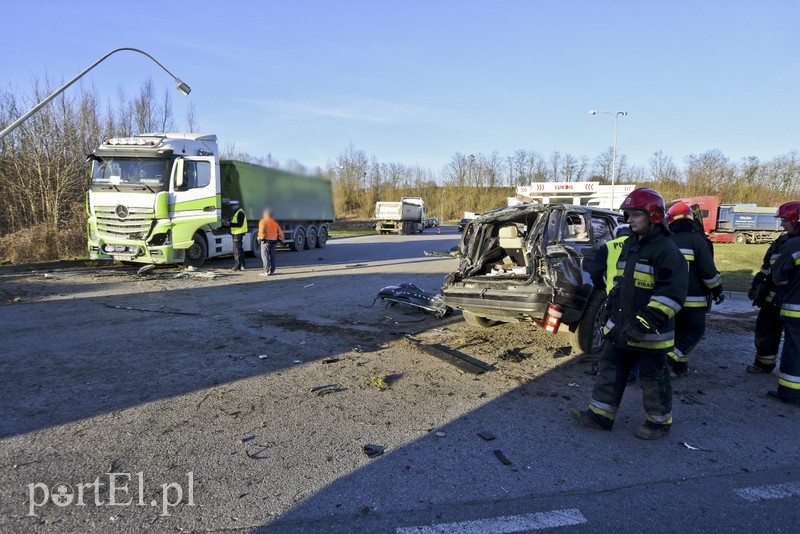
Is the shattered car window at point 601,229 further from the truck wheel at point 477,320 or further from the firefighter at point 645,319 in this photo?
the firefighter at point 645,319

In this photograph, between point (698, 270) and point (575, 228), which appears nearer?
point (698, 270)

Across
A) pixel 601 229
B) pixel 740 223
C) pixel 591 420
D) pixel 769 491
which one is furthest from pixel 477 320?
pixel 740 223

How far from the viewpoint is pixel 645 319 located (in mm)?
3410

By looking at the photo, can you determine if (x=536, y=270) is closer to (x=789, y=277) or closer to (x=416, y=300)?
(x=789, y=277)

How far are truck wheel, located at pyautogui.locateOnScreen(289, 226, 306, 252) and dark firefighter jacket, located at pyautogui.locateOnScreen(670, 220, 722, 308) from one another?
16.2m

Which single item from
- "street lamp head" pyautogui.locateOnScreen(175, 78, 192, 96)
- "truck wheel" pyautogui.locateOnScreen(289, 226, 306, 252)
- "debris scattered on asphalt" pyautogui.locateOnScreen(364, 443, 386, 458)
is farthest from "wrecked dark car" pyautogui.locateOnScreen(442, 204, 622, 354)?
"truck wheel" pyautogui.locateOnScreen(289, 226, 306, 252)

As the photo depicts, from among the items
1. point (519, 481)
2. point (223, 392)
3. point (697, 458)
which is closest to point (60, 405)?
point (223, 392)

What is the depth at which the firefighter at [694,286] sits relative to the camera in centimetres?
461

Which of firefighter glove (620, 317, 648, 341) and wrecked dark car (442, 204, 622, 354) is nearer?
firefighter glove (620, 317, 648, 341)

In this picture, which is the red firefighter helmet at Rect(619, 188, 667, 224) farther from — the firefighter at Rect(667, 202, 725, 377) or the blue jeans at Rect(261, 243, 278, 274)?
the blue jeans at Rect(261, 243, 278, 274)

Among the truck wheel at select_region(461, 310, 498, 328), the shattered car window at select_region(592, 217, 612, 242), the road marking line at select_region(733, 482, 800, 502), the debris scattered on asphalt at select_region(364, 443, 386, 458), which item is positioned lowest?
the road marking line at select_region(733, 482, 800, 502)

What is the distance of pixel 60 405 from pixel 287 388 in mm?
1893

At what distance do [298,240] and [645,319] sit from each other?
1749cm

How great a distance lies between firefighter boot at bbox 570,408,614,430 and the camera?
369cm
